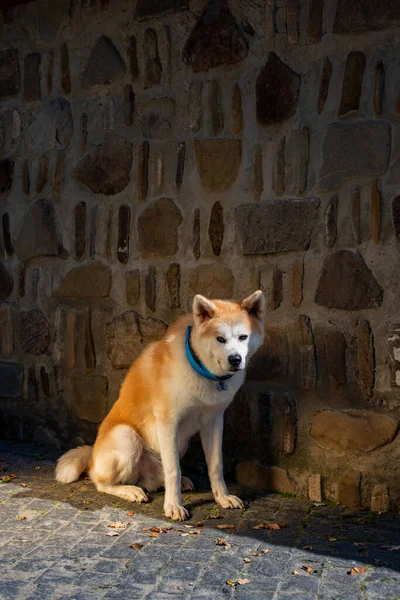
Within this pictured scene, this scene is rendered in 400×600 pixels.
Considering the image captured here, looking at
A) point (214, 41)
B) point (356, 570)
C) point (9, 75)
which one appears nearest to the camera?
point (356, 570)

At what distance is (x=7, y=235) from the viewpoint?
6.25m

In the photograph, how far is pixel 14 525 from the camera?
4.27 m

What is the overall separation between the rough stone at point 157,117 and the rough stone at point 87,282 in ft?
3.47

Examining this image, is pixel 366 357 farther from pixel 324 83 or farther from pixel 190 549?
pixel 324 83

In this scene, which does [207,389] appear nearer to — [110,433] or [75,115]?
[110,433]

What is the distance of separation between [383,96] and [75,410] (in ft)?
10.8

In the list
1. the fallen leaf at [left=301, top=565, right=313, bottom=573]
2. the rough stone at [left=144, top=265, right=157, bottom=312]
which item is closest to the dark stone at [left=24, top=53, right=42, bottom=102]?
the rough stone at [left=144, top=265, right=157, bottom=312]

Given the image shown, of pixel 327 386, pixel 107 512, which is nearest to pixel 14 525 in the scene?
pixel 107 512

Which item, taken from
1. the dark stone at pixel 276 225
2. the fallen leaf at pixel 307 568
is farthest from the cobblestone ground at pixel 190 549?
the dark stone at pixel 276 225

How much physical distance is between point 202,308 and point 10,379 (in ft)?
8.37

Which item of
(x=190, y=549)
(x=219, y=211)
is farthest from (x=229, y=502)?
(x=219, y=211)

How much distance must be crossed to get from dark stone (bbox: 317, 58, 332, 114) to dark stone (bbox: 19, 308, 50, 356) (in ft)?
9.09

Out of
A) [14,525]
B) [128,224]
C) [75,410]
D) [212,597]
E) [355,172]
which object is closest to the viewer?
[212,597]

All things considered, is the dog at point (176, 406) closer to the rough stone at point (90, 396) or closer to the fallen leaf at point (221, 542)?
the fallen leaf at point (221, 542)
